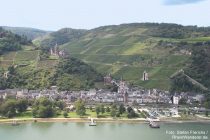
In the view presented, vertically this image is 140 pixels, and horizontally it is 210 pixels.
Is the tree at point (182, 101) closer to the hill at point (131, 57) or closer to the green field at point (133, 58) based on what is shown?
the hill at point (131, 57)

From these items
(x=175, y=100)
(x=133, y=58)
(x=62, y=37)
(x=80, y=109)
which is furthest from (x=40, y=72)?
(x=62, y=37)

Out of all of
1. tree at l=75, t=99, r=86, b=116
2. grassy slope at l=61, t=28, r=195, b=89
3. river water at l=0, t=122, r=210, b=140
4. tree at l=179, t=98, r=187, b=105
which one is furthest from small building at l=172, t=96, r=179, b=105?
tree at l=75, t=99, r=86, b=116

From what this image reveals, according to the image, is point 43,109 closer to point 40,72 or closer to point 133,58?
point 40,72

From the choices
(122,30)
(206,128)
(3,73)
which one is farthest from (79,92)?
(122,30)

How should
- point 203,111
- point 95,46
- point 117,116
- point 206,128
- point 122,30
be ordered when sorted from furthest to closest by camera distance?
point 122,30 < point 95,46 < point 203,111 < point 117,116 < point 206,128

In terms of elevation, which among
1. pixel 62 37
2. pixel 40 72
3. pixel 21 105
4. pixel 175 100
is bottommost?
pixel 21 105

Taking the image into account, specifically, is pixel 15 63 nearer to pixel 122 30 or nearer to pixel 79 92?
pixel 79 92

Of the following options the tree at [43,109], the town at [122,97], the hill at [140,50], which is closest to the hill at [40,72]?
the town at [122,97]
